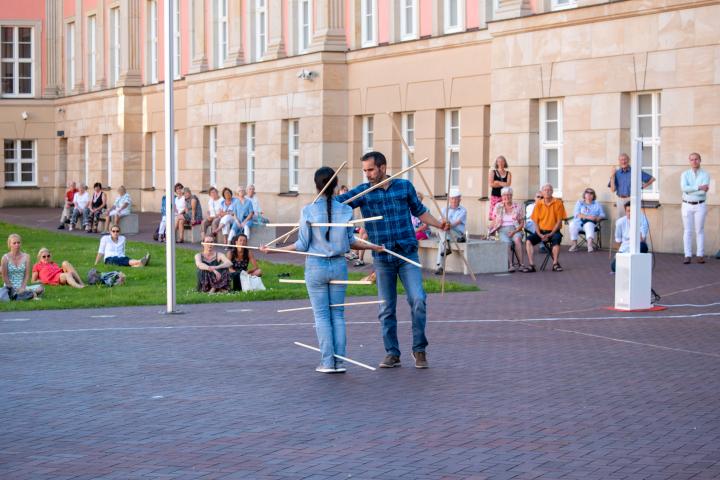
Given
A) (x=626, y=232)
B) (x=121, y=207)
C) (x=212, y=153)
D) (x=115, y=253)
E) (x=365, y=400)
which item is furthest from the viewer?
(x=212, y=153)

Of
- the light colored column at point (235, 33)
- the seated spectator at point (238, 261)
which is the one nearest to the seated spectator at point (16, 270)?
the seated spectator at point (238, 261)

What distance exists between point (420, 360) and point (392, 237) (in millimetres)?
1117

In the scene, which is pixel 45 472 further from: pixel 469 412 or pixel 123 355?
pixel 123 355

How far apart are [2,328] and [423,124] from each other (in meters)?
19.6

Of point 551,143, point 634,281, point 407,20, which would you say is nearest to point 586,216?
point 551,143

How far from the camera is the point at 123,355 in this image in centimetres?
1374

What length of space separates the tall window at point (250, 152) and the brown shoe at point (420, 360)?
105 feet

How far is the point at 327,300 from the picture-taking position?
40.5 ft

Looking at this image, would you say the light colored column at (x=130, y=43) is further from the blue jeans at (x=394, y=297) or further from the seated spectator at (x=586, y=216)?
the blue jeans at (x=394, y=297)

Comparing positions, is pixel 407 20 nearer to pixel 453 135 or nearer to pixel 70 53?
pixel 453 135

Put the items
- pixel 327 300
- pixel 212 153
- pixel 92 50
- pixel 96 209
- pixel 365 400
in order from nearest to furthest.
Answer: pixel 365 400, pixel 327 300, pixel 96 209, pixel 212 153, pixel 92 50

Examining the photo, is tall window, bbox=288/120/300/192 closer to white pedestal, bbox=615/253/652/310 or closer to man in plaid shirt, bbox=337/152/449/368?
white pedestal, bbox=615/253/652/310

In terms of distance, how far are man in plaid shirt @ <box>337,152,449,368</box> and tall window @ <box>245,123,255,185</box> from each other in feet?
105

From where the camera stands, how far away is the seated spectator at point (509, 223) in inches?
952
